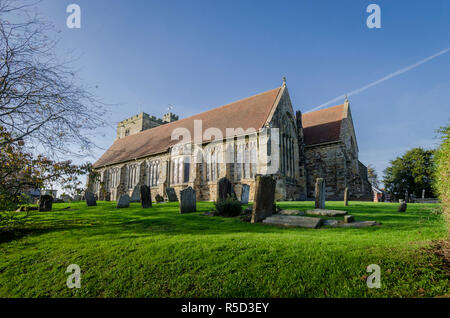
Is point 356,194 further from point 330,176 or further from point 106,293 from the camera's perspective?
point 106,293

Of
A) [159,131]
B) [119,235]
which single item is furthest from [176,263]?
[159,131]

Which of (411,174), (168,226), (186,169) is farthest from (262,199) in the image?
(411,174)

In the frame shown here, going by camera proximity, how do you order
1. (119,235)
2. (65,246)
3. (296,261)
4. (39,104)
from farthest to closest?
(39,104) → (119,235) → (65,246) → (296,261)

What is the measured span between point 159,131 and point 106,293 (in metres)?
27.2

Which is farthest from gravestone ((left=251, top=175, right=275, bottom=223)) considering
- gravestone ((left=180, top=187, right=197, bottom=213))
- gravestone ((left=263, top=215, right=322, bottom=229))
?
gravestone ((left=180, top=187, right=197, bottom=213))

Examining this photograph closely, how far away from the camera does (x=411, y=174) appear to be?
1246 inches

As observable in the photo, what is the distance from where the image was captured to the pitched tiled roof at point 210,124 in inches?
796

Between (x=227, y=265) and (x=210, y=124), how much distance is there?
19.8 m

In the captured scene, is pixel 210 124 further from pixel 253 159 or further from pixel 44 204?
pixel 44 204

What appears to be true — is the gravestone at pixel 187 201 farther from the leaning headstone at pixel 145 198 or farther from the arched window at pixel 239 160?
the arched window at pixel 239 160

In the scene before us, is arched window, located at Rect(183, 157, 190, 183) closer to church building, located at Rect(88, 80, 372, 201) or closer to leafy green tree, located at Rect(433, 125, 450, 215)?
church building, located at Rect(88, 80, 372, 201)

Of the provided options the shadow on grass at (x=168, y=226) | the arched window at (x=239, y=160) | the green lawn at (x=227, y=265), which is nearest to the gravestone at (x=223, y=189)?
the shadow on grass at (x=168, y=226)

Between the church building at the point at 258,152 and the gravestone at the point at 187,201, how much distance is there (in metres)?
8.34
